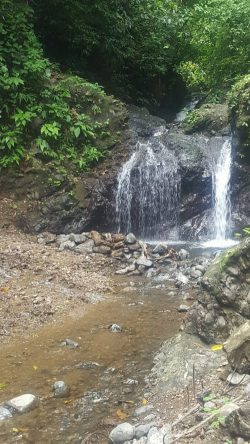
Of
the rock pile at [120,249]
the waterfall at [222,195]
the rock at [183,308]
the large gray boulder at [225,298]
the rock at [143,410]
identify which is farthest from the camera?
the waterfall at [222,195]

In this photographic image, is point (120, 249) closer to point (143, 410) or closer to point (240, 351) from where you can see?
point (143, 410)

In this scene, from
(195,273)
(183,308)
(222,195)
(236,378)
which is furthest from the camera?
(222,195)

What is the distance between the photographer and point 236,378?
3.80m

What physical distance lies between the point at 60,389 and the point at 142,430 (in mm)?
1235

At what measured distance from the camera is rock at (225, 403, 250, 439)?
9.73ft

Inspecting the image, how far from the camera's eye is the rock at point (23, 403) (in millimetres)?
4230

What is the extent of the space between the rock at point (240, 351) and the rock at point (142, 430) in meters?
0.87

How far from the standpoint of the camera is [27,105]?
11.8 metres

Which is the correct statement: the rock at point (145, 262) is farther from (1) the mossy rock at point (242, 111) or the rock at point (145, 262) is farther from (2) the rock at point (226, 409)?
(2) the rock at point (226, 409)

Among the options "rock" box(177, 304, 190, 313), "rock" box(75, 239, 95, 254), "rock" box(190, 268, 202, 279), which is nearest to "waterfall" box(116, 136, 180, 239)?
"rock" box(75, 239, 95, 254)

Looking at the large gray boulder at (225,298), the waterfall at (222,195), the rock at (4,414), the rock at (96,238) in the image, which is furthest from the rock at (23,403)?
the waterfall at (222,195)

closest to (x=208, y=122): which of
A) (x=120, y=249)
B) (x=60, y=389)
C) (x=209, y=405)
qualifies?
(x=120, y=249)

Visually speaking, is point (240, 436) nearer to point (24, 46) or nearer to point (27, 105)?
point (27, 105)

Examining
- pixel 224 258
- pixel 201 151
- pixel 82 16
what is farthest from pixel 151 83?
pixel 224 258
